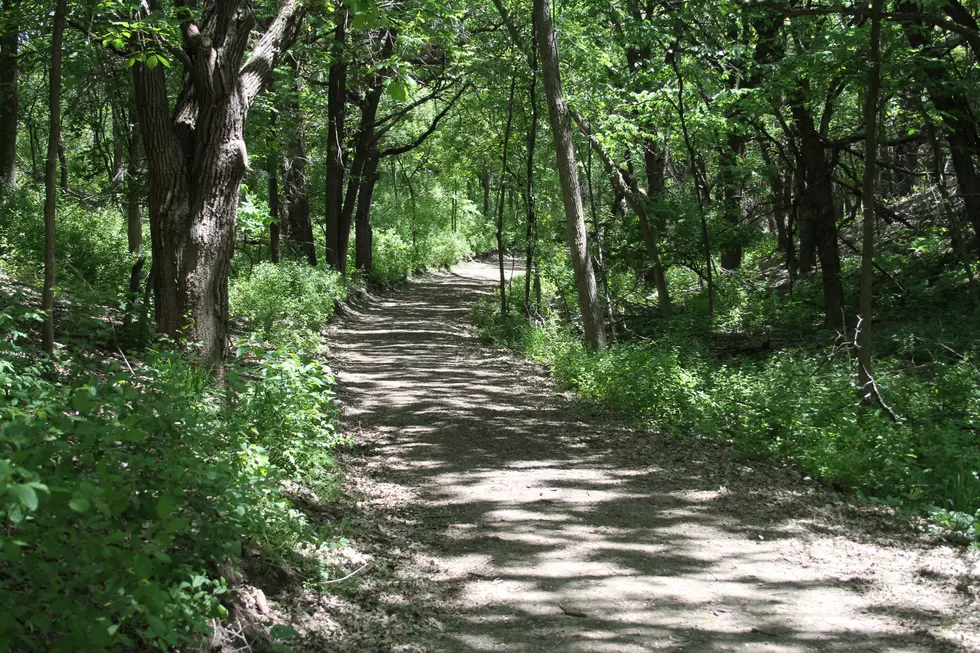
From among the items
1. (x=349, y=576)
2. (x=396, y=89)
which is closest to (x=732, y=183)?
(x=396, y=89)

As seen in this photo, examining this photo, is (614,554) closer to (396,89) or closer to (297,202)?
(396,89)

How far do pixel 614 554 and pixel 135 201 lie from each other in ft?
29.9

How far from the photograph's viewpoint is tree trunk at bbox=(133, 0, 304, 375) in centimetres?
731

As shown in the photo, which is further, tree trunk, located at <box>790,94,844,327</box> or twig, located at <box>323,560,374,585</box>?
tree trunk, located at <box>790,94,844,327</box>

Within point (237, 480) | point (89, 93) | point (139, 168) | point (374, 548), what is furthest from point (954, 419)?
point (139, 168)

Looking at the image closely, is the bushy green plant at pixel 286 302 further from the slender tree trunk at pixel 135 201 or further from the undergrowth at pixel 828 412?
the undergrowth at pixel 828 412

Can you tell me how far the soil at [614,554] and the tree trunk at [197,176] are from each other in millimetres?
2156

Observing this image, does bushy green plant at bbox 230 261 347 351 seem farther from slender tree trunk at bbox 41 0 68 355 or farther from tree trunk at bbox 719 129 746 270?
tree trunk at bbox 719 129 746 270

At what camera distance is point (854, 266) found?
20.2m

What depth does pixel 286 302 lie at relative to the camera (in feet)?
48.0

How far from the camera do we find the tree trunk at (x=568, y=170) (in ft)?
38.8

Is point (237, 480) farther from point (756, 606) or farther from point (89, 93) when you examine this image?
point (89, 93)

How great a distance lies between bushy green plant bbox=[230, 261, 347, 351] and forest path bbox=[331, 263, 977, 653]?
3.97 m

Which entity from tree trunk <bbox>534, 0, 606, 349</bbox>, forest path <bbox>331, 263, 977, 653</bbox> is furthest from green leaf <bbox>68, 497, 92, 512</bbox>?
tree trunk <bbox>534, 0, 606, 349</bbox>
